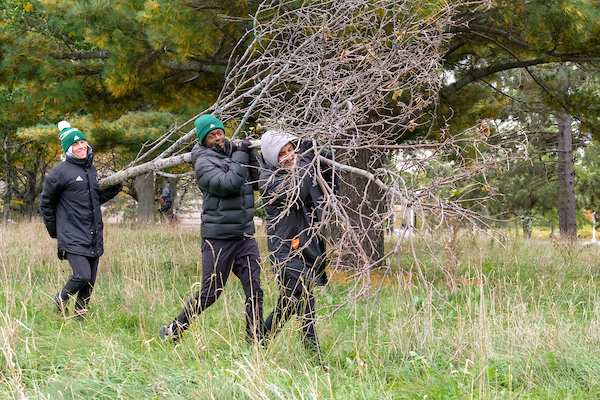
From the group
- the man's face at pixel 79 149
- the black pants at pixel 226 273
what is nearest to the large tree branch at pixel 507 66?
the black pants at pixel 226 273

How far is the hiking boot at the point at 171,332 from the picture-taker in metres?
3.26

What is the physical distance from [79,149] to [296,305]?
7.64ft

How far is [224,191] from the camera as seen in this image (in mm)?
3221

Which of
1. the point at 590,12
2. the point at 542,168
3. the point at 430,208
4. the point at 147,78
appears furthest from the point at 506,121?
the point at 430,208

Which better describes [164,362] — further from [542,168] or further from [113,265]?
[542,168]

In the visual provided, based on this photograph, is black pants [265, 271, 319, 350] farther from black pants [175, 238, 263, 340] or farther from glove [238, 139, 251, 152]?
glove [238, 139, 251, 152]

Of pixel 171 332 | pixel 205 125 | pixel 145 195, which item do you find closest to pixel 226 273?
pixel 171 332

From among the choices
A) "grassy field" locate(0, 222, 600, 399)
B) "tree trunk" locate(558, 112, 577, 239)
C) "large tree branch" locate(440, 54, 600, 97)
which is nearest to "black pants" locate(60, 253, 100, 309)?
"grassy field" locate(0, 222, 600, 399)

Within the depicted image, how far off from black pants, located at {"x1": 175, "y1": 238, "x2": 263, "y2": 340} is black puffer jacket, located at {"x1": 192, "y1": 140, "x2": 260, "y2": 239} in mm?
87

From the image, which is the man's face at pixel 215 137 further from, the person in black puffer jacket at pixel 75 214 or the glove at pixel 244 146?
the person in black puffer jacket at pixel 75 214

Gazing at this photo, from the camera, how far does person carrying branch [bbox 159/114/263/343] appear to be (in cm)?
323

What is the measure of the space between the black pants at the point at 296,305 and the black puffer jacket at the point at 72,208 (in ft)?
5.76

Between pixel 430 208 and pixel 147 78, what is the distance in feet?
16.8

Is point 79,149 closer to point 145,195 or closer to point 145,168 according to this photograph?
point 145,168
